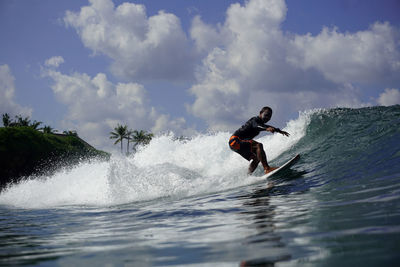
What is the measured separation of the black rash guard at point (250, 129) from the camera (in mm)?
8133

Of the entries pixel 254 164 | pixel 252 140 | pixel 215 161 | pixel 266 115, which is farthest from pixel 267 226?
pixel 215 161

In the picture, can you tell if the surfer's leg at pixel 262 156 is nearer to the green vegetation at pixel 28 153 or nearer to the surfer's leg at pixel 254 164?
the surfer's leg at pixel 254 164

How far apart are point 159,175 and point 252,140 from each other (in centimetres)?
304

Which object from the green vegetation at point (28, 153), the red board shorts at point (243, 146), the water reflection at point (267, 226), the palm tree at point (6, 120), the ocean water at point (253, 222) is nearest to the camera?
the water reflection at point (267, 226)

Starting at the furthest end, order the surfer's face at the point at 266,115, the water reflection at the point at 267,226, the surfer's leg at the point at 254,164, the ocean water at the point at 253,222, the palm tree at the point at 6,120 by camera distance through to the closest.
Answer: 1. the palm tree at the point at 6,120
2. the surfer's leg at the point at 254,164
3. the surfer's face at the point at 266,115
4. the ocean water at the point at 253,222
5. the water reflection at the point at 267,226

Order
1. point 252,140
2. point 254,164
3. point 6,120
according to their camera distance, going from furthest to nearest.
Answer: point 6,120
point 254,164
point 252,140

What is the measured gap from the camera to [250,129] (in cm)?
843

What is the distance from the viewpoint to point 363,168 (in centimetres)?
669

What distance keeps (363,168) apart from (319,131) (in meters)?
5.52

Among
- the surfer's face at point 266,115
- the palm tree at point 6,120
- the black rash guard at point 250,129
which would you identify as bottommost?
the black rash guard at point 250,129

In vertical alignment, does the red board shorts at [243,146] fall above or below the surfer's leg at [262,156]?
above

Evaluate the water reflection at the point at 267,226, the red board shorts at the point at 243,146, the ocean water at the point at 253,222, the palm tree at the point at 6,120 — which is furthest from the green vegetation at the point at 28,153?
the palm tree at the point at 6,120

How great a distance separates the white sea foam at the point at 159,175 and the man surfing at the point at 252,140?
53 cm

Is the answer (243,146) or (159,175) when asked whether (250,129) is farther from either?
(159,175)
